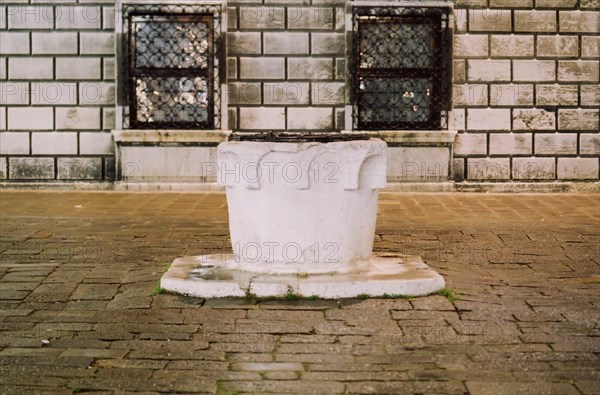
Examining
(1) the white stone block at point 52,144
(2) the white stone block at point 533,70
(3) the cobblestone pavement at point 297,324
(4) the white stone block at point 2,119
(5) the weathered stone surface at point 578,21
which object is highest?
(5) the weathered stone surface at point 578,21

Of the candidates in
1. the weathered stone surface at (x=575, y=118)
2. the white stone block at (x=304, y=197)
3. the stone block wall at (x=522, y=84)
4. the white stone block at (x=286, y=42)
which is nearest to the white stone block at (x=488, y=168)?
the stone block wall at (x=522, y=84)

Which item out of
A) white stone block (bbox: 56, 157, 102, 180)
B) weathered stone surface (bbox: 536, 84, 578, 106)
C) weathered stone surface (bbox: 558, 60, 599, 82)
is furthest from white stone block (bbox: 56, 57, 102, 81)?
weathered stone surface (bbox: 558, 60, 599, 82)

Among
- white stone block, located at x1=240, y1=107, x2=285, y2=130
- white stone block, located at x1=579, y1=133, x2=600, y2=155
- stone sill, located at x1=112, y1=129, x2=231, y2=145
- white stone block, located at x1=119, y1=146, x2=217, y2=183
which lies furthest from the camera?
white stone block, located at x1=579, y1=133, x2=600, y2=155

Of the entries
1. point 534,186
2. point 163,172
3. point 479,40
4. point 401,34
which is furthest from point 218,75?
point 534,186

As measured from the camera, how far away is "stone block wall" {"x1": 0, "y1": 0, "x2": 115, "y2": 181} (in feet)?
47.0

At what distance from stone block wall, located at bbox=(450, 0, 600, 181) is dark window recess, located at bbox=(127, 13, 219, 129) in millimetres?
3395

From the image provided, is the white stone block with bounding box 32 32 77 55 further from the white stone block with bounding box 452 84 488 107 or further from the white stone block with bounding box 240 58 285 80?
the white stone block with bounding box 452 84 488 107

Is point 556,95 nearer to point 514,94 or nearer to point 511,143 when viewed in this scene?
point 514,94

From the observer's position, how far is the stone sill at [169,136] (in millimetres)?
14109

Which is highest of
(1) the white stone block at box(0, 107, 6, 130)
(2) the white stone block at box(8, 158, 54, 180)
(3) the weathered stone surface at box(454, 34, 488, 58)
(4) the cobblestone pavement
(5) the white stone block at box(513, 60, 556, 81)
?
(3) the weathered stone surface at box(454, 34, 488, 58)

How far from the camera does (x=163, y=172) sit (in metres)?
14.3

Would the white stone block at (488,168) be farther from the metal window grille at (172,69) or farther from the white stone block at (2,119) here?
the white stone block at (2,119)

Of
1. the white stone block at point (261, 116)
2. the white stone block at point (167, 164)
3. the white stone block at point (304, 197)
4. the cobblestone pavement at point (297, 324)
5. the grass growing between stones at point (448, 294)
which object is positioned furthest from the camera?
the white stone block at point (261, 116)

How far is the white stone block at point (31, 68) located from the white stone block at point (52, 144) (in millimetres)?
792
